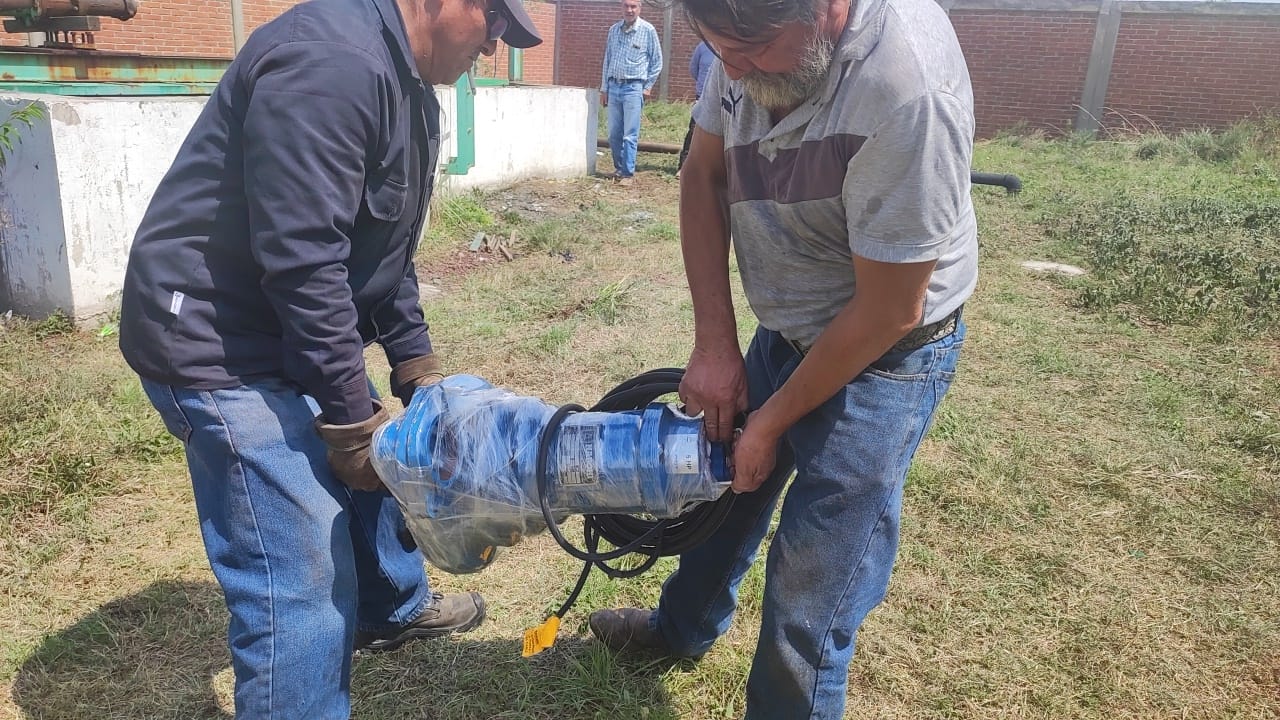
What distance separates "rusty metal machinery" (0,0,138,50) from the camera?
5641mm

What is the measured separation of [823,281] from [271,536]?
4.08 ft

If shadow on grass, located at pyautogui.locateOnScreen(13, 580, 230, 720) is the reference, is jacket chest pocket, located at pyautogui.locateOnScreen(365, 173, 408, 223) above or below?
above

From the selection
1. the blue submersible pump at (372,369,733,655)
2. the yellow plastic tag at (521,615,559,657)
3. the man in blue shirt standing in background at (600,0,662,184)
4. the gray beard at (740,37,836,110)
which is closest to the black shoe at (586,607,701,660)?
the yellow plastic tag at (521,615,559,657)

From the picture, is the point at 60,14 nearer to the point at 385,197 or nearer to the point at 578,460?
the point at 385,197

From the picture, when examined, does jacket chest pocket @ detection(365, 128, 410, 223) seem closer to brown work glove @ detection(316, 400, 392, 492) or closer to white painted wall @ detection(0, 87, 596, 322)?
brown work glove @ detection(316, 400, 392, 492)

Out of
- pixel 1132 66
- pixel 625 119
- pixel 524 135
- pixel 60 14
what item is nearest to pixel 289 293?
pixel 60 14

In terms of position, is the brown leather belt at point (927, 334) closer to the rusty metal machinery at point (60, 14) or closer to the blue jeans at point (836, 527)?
the blue jeans at point (836, 527)

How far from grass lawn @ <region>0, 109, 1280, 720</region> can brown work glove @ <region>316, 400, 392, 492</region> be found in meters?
0.89

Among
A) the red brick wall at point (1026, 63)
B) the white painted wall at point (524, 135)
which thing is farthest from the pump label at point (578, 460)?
the red brick wall at point (1026, 63)

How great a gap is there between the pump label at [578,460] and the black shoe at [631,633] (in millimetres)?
A: 873

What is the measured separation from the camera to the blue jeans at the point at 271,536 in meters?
1.81

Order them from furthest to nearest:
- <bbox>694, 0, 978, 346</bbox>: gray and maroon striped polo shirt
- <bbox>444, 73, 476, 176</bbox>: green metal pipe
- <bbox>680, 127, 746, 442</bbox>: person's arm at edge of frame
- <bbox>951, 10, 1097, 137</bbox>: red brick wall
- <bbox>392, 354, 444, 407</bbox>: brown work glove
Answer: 1. <bbox>951, 10, 1097, 137</bbox>: red brick wall
2. <bbox>444, 73, 476, 176</bbox>: green metal pipe
3. <bbox>392, 354, 444, 407</bbox>: brown work glove
4. <bbox>680, 127, 746, 442</bbox>: person's arm at edge of frame
5. <bbox>694, 0, 978, 346</bbox>: gray and maroon striped polo shirt

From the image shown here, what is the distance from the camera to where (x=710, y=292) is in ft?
7.11

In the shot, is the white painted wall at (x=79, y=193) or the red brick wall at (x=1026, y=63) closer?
the white painted wall at (x=79, y=193)
